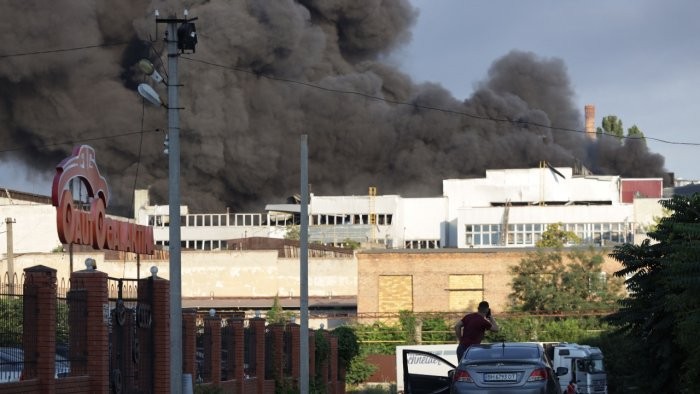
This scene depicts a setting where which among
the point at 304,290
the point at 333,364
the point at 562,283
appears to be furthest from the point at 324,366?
the point at 562,283

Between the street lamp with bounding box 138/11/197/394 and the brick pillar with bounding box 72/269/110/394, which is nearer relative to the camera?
the street lamp with bounding box 138/11/197/394

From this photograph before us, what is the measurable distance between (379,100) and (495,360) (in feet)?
314

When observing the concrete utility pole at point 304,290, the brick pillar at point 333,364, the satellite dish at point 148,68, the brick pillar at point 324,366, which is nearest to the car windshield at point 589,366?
the brick pillar at point 324,366

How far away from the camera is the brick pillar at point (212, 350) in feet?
97.2

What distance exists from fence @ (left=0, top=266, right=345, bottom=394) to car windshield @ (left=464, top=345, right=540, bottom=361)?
6087 millimetres

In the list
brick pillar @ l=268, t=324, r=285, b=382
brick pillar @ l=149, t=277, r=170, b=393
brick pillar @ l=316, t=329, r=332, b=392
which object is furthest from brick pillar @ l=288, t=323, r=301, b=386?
brick pillar @ l=149, t=277, r=170, b=393

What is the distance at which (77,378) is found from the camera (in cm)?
2055

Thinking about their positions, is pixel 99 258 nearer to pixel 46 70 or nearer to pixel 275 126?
pixel 46 70

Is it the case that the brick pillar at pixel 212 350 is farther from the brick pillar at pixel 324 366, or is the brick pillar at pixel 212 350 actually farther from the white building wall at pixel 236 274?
the white building wall at pixel 236 274

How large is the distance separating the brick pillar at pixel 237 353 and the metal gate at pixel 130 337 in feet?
23.0

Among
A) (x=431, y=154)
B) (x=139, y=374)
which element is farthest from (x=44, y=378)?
(x=431, y=154)

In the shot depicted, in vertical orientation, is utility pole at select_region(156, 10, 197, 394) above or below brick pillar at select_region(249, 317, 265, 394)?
above

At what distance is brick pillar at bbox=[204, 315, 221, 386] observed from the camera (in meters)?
29.6

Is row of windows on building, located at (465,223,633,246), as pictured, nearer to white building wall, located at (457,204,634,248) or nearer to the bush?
white building wall, located at (457,204,634,248)
